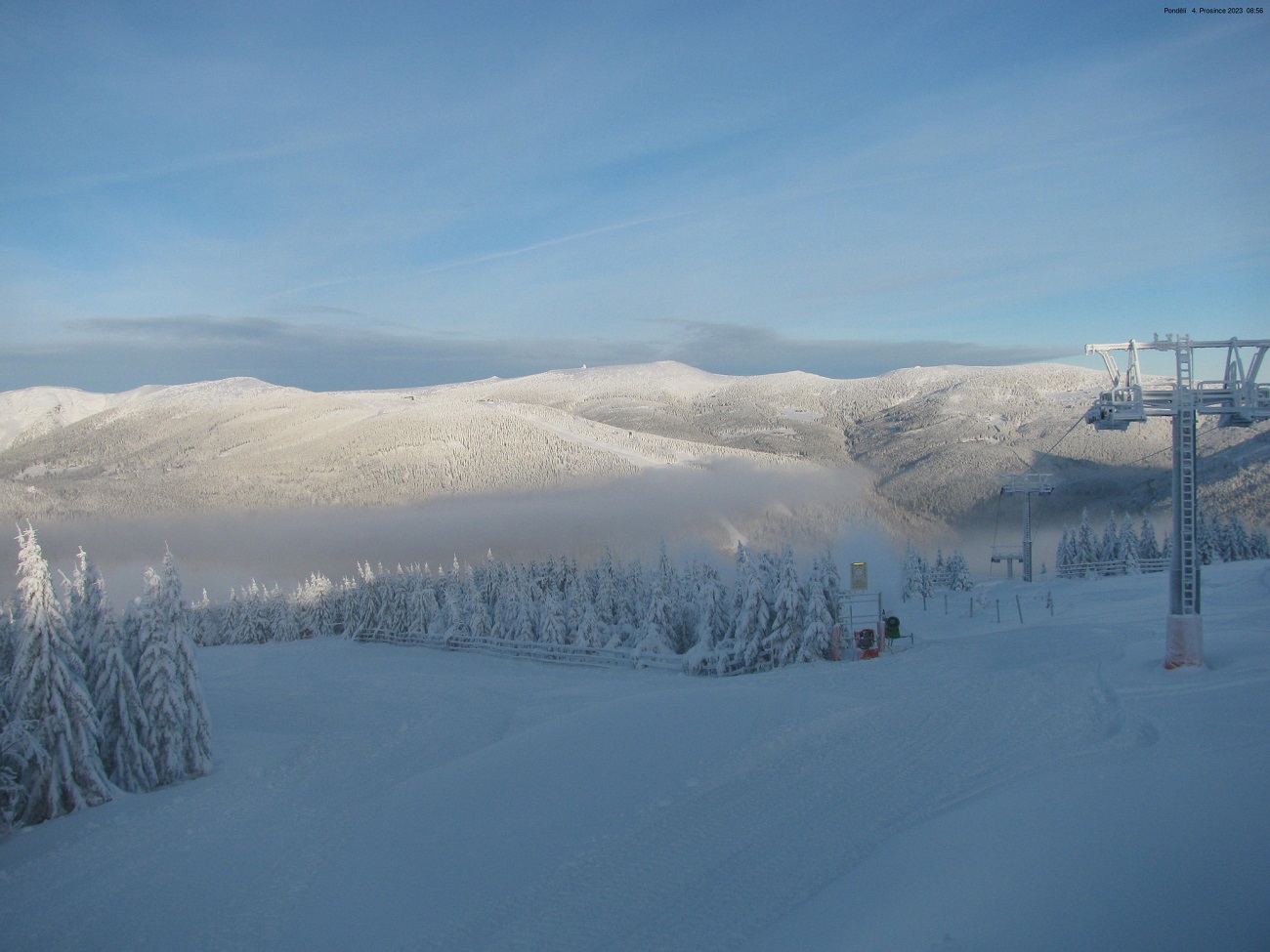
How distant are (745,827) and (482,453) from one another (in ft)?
484

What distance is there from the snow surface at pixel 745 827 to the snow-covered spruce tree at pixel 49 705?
2.31ft

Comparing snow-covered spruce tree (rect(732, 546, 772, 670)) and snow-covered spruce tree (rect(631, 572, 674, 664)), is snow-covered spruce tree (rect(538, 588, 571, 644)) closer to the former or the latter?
snow-covered spruce tree (rect(631, 572, 674, 664))

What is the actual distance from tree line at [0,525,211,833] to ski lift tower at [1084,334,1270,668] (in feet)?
65.7

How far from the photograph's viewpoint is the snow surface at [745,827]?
6447mm

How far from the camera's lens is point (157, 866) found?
11.0 m

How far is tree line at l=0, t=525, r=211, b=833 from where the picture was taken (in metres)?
15.3

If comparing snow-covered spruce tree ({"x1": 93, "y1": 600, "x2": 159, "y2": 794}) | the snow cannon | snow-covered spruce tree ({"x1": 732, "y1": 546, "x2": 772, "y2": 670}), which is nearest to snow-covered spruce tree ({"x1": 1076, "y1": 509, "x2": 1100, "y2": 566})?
the snow cannon

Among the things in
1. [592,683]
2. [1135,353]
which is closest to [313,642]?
[592,683]

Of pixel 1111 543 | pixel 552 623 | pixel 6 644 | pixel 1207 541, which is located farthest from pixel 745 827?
pixel 1111 543

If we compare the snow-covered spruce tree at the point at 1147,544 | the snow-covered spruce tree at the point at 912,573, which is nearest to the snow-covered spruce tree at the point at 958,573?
the snow-covered spruce tree at the point at 912,573

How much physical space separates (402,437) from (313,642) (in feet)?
391

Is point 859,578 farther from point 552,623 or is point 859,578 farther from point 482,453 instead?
point 482,453

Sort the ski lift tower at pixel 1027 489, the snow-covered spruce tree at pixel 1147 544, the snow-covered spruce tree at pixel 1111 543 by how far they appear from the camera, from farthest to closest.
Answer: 1. the snow-covered spruce tree at pixel 1111 543
2. the snow-covered spruce tree at pixel 1147 544
3. the ski lift tower at pixel 1027 489

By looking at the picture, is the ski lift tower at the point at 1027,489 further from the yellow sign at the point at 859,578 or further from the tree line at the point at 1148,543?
the yellow sign at the point at 859,578
